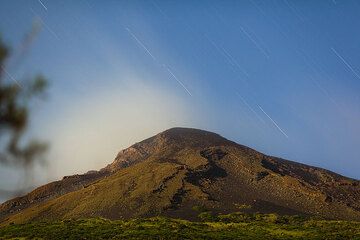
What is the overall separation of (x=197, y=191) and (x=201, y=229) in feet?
96.5

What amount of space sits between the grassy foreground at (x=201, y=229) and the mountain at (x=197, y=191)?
8865mm

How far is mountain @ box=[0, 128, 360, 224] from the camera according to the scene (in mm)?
85000

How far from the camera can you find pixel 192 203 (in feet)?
279

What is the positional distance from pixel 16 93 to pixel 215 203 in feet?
267

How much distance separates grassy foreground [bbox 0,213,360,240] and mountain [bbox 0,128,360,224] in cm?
887

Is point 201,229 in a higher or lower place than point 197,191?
lower

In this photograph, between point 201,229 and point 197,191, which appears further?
point 197,191

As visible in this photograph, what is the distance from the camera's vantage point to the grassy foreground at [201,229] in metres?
55.2

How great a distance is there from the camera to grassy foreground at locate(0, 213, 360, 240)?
55250mm

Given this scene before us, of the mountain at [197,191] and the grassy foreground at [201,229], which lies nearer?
the grassy foreground at [201,229]

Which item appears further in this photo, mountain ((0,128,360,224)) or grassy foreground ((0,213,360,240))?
mountain ((0,128,360,224))

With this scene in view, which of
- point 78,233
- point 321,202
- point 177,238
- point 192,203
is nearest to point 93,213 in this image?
point 192,203

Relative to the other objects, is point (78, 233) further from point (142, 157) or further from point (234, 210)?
point (142, 157)

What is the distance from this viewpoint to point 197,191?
90.4 meters
